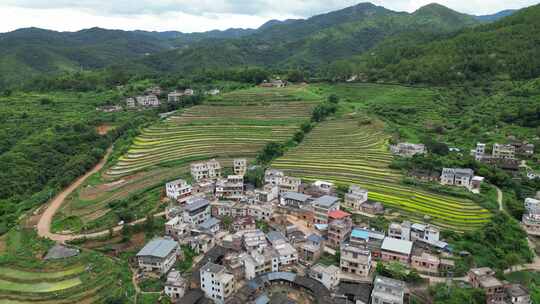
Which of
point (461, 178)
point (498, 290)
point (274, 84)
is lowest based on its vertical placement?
point (498, 290)

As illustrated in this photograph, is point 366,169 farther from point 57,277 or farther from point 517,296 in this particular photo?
point 57,277

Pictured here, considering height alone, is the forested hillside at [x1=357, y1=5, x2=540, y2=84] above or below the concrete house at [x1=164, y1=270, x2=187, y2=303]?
above

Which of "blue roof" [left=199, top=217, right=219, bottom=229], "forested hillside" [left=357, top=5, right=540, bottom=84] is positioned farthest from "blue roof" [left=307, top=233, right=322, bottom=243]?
"forested hillside" [left=357, top=5, right=540, bottom=84]

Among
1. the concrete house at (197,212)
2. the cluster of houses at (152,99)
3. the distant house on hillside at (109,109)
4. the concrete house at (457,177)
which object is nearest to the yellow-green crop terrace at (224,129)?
the cluster of houses at (152,99)

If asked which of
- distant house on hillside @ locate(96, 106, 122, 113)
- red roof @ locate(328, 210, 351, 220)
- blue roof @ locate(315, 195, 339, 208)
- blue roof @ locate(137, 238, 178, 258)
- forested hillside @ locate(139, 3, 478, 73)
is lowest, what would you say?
blue roof @ locate(137, 238, 178, 258)

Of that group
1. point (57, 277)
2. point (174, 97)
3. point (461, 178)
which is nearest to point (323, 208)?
point (461, 178)

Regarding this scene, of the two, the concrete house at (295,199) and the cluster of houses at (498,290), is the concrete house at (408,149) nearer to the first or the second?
the concrete house at (295,199)

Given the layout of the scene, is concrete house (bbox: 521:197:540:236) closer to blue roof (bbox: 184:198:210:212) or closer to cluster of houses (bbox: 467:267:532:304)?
cluster of houses (bbox: 467:267:532:304)
